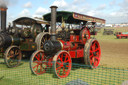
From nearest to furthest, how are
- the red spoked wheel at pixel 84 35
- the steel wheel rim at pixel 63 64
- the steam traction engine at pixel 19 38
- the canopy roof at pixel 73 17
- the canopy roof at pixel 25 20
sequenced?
1. the steel wheel rim at pixel 63 64
2. the canopy roof at pixel 73 17
3. the red spoked wheel at pixel 84 35
4. the steam traction engine at pixel 19 38
5. the canopy roof at pixel 25 20

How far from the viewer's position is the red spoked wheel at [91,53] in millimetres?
5453

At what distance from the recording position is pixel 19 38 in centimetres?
685

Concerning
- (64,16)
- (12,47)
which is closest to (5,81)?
(12,47)

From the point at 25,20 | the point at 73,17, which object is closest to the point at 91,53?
the point at 73,17

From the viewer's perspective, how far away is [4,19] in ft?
24.0

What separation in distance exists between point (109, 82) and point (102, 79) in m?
0.31

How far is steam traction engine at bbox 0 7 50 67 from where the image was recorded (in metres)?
6.29

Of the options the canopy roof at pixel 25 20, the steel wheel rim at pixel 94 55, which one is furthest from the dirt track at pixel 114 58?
the canopy roof at pixel 25 20

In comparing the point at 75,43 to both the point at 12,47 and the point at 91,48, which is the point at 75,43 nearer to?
the point at 91,48

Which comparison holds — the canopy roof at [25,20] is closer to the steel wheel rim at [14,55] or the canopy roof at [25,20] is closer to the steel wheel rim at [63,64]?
the steel wheel rim at [14,55]

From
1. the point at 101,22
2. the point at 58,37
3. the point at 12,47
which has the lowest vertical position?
the point at 12,47

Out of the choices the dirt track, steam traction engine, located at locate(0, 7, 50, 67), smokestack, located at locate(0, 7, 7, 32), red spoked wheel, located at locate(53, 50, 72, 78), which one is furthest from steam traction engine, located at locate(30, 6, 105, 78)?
smokestack, located at locate(0, 7, 7, 32)

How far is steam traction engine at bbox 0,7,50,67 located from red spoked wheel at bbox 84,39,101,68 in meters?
2.29

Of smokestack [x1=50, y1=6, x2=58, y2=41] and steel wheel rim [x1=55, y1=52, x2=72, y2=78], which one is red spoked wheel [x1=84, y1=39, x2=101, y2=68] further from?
smokestack [x1=50, y1=6, x2=58, y2=41]
